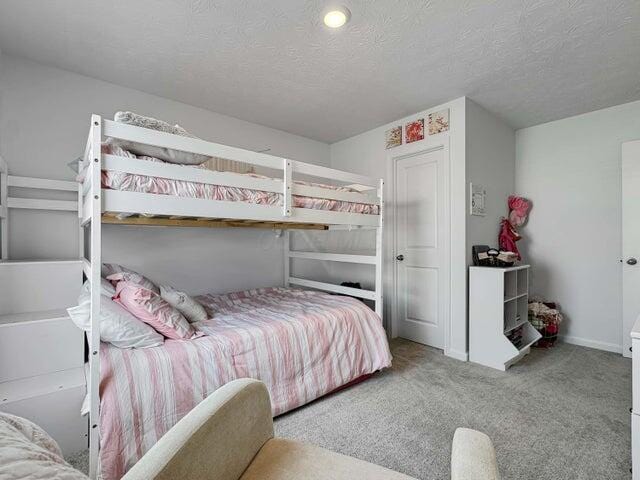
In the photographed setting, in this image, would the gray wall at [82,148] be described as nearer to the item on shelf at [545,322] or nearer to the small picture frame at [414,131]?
the small picture frame at [414,131]

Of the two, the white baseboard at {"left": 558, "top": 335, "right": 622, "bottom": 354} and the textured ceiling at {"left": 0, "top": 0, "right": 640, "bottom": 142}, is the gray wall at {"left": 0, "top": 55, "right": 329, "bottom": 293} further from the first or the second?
the white baseboard at {"left": 558, "top": 335, "right": 622, "bottom": 354}

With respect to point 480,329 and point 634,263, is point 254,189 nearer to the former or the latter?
point 480,329

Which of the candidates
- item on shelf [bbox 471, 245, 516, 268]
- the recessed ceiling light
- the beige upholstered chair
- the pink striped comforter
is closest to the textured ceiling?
the recessed ceiling light

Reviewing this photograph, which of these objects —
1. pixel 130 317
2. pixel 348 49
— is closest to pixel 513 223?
pixel 348 49

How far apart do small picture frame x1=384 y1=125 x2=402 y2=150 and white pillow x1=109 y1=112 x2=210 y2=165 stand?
2243 millimetres

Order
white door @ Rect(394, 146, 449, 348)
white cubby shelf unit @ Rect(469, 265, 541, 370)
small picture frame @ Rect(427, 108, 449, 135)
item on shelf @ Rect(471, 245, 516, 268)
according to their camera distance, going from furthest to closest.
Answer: white door @ Rect(394, 146, 449, 348)
small picture frame @ Rect(427, 108, 449, 135)
item on shelf @ Rect(471, 245, 516, 268)
white cubby shelf unit @ Rect(469, 265, 541, 370)

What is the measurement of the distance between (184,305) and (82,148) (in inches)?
59.7

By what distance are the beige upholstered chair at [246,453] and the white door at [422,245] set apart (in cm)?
227

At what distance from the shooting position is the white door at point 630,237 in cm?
271

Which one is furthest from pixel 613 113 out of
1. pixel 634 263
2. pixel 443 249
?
pixel 443 249

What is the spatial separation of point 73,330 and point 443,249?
2838 mm

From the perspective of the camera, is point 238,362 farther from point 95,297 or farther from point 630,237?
point 630,237

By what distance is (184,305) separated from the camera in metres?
2.01

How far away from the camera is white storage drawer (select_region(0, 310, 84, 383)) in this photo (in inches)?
57.4
